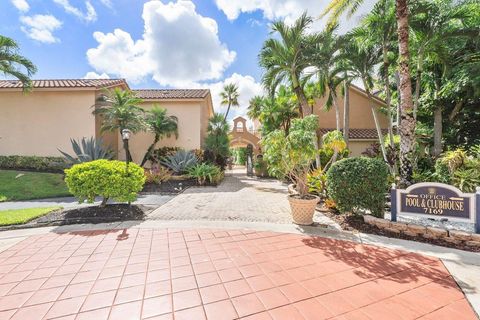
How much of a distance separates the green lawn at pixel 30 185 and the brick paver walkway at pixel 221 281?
20.6 ft

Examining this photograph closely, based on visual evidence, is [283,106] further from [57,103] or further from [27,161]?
[27,161]

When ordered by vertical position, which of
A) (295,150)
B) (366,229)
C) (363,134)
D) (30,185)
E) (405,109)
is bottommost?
(366,229)

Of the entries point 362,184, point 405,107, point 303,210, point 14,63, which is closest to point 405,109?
point 405,107

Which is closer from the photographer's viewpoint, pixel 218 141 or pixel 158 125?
pixel 158 125

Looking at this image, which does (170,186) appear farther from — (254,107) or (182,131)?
(254,107)

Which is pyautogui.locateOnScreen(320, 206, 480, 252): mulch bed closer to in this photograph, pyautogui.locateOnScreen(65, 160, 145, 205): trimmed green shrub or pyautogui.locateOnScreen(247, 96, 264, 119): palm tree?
pyautogui.locateOnScreen(65, 160, 145, 205): trimmed green shrub

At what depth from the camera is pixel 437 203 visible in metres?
5.08

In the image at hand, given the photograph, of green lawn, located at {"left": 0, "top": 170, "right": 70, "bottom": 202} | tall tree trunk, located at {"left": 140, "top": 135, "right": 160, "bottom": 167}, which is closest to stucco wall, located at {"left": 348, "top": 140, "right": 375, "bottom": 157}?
tall tree trunk, located at {"left": 140, "top": 135, "right": 160, "bottom": 167}

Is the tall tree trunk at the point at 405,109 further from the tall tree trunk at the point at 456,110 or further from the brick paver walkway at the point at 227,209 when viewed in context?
the tall tree trunk at the point at 456,110

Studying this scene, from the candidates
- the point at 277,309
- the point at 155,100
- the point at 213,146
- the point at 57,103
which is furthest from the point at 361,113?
the point at 57,103

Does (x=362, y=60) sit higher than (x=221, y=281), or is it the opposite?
(x=362, y=60)

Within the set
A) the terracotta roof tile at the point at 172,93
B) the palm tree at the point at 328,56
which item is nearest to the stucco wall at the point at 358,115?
the palm tree at the point at 328,56

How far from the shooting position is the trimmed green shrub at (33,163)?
1362 centimetres

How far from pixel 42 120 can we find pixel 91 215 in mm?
12176
